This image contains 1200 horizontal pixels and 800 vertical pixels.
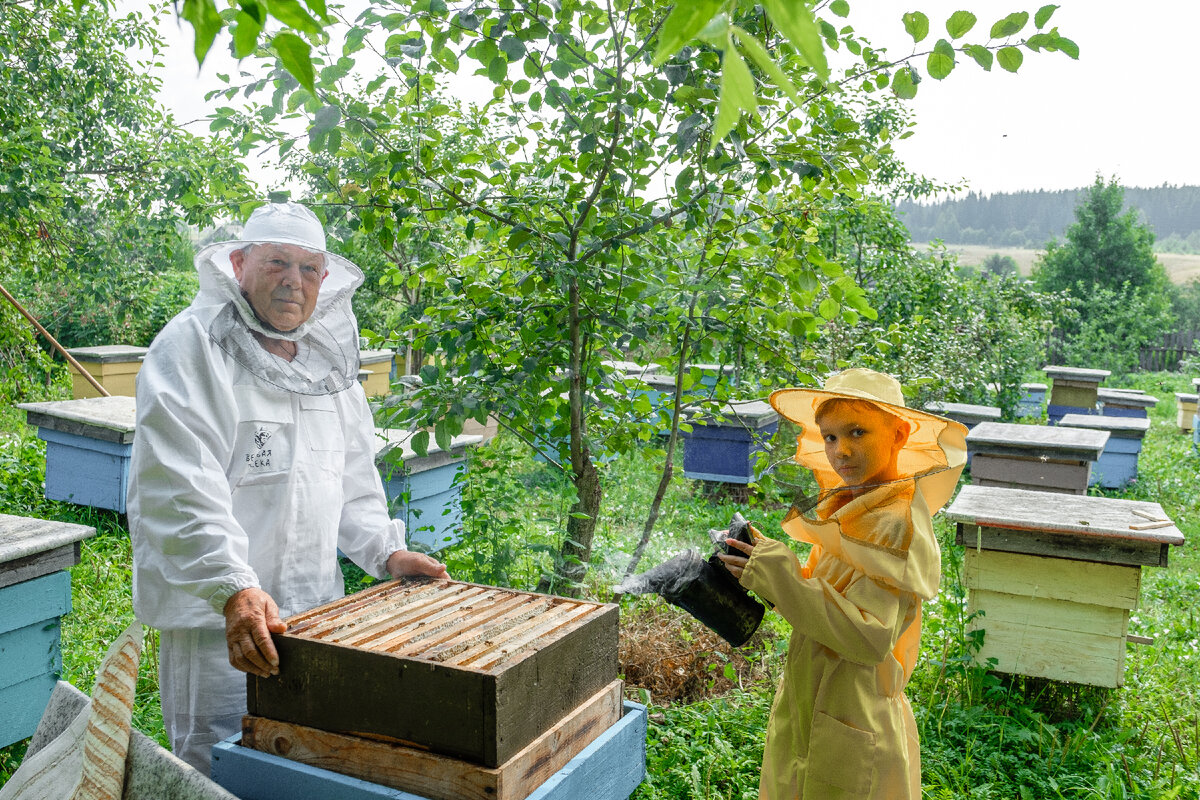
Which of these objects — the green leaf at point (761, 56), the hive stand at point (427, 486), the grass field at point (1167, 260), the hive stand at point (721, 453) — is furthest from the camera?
the grass field at point (1167, 260)

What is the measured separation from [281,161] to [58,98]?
571 cm

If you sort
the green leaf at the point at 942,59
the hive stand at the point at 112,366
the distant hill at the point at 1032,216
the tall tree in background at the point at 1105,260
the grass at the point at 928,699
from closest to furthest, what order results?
the green leaf at the point at 942,59, the grass at the point at 928,699, the hive stand at the point at 112,366, the tall tree in background at the point at 1105,260, the distant hill at the point at 1032,216

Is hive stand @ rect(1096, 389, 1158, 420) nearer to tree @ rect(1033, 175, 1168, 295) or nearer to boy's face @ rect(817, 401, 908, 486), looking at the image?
boy's face @ rect(817, 401, 908, 486)

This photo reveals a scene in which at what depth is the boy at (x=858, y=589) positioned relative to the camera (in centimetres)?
181

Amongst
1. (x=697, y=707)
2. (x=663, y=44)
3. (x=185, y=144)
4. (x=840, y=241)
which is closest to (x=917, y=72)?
(x=663, y=44)

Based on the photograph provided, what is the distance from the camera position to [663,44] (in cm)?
65

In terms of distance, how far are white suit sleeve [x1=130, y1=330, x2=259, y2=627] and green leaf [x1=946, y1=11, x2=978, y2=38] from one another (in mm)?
2107

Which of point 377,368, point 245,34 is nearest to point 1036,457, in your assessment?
point 245,34

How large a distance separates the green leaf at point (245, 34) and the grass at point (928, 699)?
2362 mm

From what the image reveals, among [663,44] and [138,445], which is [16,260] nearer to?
[138,445]

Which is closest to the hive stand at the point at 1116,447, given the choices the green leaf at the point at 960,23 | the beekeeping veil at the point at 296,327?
the green leaf at the point at 960,23

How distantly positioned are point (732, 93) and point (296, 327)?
1.93 meters

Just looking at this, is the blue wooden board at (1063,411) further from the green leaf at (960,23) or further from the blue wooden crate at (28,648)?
the blue wooden crate at (28,648)

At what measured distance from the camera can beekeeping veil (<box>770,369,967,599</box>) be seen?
1.81 m
